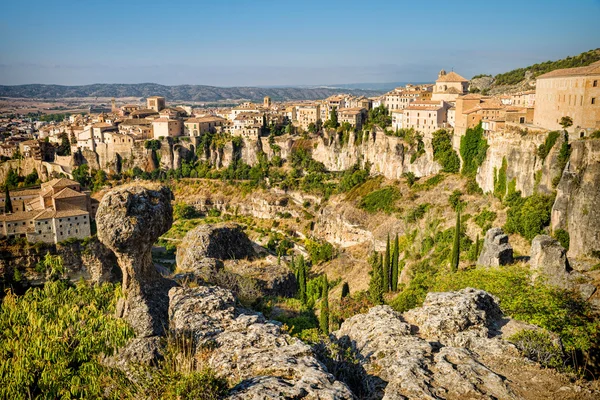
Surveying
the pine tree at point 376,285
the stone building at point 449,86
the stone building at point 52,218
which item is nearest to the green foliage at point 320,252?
the pine tree at point 376,285

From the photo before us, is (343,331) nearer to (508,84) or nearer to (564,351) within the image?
(564,351)

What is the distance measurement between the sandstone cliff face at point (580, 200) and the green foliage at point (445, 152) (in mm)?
19373

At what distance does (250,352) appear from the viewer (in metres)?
9.16

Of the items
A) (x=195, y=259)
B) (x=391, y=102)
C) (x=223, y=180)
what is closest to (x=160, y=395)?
(x=195, y=259)

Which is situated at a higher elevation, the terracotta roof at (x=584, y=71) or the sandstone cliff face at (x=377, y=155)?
the terracotta roof at (x=584, y=71)

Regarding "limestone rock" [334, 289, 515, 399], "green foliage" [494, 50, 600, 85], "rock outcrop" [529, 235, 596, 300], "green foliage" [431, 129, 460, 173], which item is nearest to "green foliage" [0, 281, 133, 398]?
"limestone rock" [334, 289, 515, 399]

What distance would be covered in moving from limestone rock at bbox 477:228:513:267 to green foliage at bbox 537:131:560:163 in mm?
9386

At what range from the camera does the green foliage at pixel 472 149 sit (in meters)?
44.2

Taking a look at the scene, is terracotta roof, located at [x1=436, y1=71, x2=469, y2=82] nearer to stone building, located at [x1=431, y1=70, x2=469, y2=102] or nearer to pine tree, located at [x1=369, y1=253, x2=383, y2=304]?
stone building, located at [x1=431, y1=70, x2=469, y2=102]

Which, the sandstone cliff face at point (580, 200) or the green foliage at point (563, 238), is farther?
the green foliage at point (563, 238)

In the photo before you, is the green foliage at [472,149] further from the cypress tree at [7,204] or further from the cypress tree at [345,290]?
the cypress tree at [7,204]

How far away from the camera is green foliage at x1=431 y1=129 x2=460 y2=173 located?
4875 cm

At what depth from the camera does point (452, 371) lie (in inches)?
359

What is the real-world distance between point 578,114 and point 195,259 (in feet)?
93.0
